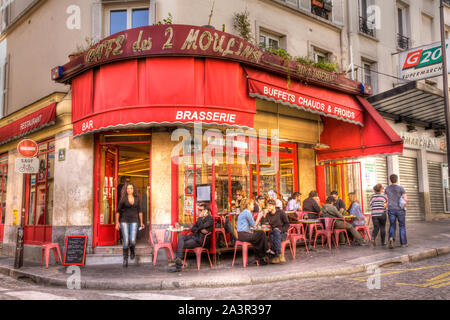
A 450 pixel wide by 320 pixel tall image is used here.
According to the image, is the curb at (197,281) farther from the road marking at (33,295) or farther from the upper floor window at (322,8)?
the upper floor window at (322,8)

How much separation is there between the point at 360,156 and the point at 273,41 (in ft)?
15.1

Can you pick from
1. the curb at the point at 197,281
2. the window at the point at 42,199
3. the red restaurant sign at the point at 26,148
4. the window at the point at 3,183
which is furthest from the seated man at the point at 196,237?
the window at the point at 3,183

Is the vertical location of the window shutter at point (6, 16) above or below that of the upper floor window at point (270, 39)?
above

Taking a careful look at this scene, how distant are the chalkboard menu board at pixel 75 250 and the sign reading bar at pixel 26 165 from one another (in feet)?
6.37

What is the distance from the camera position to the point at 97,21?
36.8ft

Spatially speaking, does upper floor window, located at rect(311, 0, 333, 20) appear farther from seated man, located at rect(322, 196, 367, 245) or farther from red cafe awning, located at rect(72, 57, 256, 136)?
seated man, located at rect(322, 196, 367, 245)

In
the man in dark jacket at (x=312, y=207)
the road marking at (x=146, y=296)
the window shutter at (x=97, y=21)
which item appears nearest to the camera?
the road marking at (x=146, y=296)

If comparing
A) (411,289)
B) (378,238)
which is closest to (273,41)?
(378,238)

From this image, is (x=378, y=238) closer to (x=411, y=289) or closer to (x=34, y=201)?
(x=411, y=289)

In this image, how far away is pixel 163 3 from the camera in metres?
10.8

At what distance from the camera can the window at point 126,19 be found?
36.8 feet

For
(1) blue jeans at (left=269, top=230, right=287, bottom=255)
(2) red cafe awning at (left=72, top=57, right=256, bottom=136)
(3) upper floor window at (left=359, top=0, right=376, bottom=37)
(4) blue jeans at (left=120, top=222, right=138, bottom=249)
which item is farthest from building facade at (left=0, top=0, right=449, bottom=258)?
(1) blue jeans at (left=269, top=230, right=287, bottom=255)

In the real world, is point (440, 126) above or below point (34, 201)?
above

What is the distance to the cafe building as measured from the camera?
9148 millimetres
